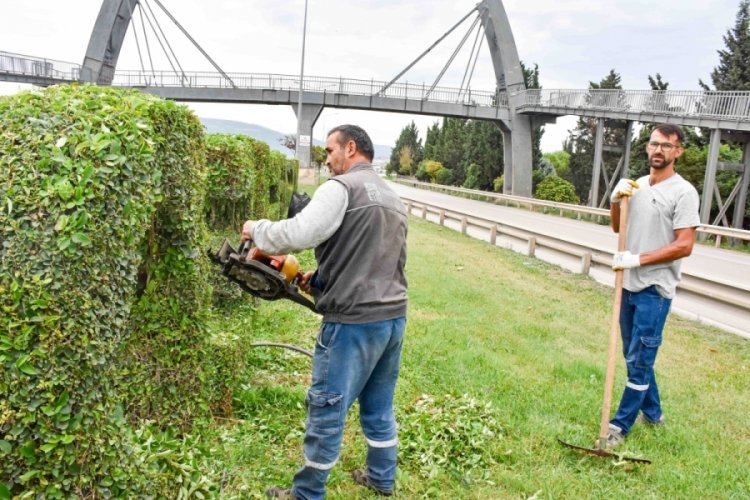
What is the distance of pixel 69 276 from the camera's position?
7.29ft

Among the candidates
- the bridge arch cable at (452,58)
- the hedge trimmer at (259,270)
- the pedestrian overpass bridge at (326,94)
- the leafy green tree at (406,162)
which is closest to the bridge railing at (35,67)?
the pedestrian overpass bridge at (326,94)

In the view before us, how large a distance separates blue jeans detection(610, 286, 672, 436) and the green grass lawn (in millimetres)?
260

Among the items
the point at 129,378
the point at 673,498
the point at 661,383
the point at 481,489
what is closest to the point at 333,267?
the point at 129,378

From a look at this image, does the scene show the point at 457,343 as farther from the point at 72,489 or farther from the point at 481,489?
the point at 72,489

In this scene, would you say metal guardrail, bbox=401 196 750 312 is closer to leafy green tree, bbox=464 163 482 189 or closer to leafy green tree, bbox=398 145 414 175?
leafy green tree, bbox=464 163 482 189

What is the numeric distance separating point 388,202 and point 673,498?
104 inches

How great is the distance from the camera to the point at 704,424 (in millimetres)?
4773

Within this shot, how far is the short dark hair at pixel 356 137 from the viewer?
326 centimetres

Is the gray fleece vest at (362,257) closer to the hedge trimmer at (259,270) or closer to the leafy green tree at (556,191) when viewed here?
the hedge trimmer at (259,270)

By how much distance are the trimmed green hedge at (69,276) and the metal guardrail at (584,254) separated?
8273 millimetres

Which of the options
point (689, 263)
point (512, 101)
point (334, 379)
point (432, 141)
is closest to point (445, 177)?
point (432, 141)

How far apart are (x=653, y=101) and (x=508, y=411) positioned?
2325cm

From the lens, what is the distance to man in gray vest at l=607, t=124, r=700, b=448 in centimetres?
411

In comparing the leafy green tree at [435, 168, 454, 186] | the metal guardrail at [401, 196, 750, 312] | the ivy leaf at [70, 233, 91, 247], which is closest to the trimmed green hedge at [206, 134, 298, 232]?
the ivy leaf at [70, 233, 91, 247]
